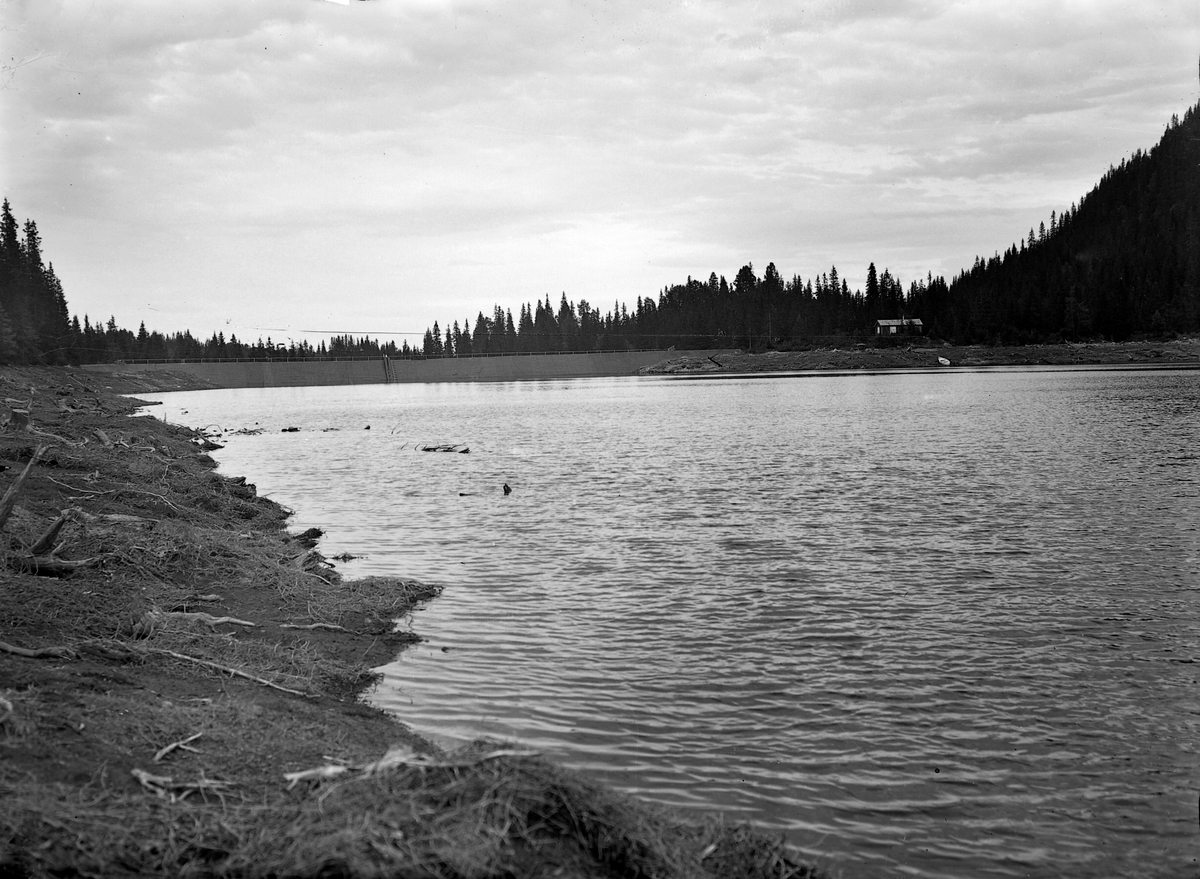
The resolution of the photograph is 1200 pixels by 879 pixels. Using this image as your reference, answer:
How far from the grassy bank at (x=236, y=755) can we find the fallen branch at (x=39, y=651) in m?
0.02

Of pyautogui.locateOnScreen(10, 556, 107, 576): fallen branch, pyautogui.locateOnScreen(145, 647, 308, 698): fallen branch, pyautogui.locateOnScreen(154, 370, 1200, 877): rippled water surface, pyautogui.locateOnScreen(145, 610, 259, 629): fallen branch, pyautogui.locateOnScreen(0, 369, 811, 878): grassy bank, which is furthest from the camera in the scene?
pyautogui.locateOnScreen(10, 556, 107, 576): fallen branch

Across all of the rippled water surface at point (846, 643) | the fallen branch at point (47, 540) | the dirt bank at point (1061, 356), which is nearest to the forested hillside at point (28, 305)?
the rippled water surface at point (846, 643)

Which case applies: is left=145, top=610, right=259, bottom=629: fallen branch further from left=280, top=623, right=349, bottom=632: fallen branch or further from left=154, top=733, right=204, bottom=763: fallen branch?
left=154, top=733, right=204, bottom=763: fallen branch

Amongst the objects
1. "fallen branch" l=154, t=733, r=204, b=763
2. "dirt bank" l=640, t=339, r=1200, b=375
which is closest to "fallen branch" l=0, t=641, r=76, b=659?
"fallen branch" l=154, t=733, r=204, b=763

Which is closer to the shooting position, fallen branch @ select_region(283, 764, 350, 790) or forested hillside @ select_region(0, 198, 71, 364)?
fallen branch @ select_region(283, 764, 350, 790)

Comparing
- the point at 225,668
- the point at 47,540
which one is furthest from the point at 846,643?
the point at 47,540

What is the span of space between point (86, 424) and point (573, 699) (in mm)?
31465

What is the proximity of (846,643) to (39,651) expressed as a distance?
9.68 metres

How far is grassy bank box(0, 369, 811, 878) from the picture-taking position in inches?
197

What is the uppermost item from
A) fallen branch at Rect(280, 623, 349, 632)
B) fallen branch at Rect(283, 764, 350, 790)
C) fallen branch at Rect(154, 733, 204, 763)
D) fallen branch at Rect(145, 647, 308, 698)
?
fallen branch at Rect(283, 764, 350, 790)

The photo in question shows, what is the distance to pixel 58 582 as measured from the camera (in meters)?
11.5

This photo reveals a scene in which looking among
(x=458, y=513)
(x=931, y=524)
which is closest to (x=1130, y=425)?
(x=931, y=524)

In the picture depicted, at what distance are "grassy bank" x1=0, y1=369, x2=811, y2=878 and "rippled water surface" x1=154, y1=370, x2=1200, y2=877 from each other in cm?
139

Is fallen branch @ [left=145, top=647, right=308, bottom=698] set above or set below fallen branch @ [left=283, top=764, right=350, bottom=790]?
below
